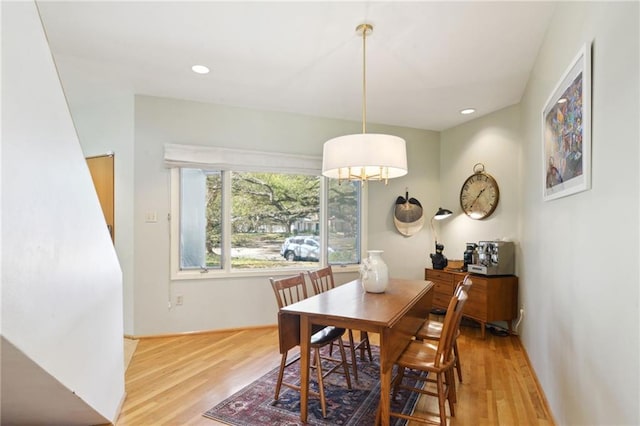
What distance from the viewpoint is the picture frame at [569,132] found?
1563 millimetres

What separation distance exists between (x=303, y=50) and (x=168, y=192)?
83.2 inches

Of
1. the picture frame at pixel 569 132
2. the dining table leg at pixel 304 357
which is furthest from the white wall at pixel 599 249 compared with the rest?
the dining table leg at pixel 304 357

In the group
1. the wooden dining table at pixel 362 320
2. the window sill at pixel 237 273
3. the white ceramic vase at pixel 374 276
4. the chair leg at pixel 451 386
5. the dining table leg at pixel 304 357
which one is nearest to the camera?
the wooden dining table at pixel 362 320

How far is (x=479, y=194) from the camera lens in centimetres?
427

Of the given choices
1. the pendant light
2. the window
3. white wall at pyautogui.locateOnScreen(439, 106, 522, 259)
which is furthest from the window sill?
the pendant light

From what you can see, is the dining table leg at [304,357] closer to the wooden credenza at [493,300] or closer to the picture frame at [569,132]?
the picture frame at [569,132]

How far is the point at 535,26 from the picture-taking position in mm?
2340

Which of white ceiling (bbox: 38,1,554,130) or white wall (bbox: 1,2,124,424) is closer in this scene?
white wall (bbox: 1,2,124,424)

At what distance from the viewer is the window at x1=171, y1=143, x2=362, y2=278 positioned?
3.88 m

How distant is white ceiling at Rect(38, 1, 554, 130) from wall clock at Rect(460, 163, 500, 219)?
2.65 feet

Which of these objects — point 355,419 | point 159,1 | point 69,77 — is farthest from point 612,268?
point 69,77

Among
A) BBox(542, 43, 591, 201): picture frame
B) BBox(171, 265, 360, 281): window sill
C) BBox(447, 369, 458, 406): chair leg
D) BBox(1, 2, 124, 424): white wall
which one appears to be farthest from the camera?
BBox(171, 265, 360, 281): window sill

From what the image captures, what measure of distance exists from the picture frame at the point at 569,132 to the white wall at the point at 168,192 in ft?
8.50

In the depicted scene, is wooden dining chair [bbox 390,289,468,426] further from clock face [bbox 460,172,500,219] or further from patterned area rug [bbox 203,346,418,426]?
clock face [bbox 460,172,500,219]
